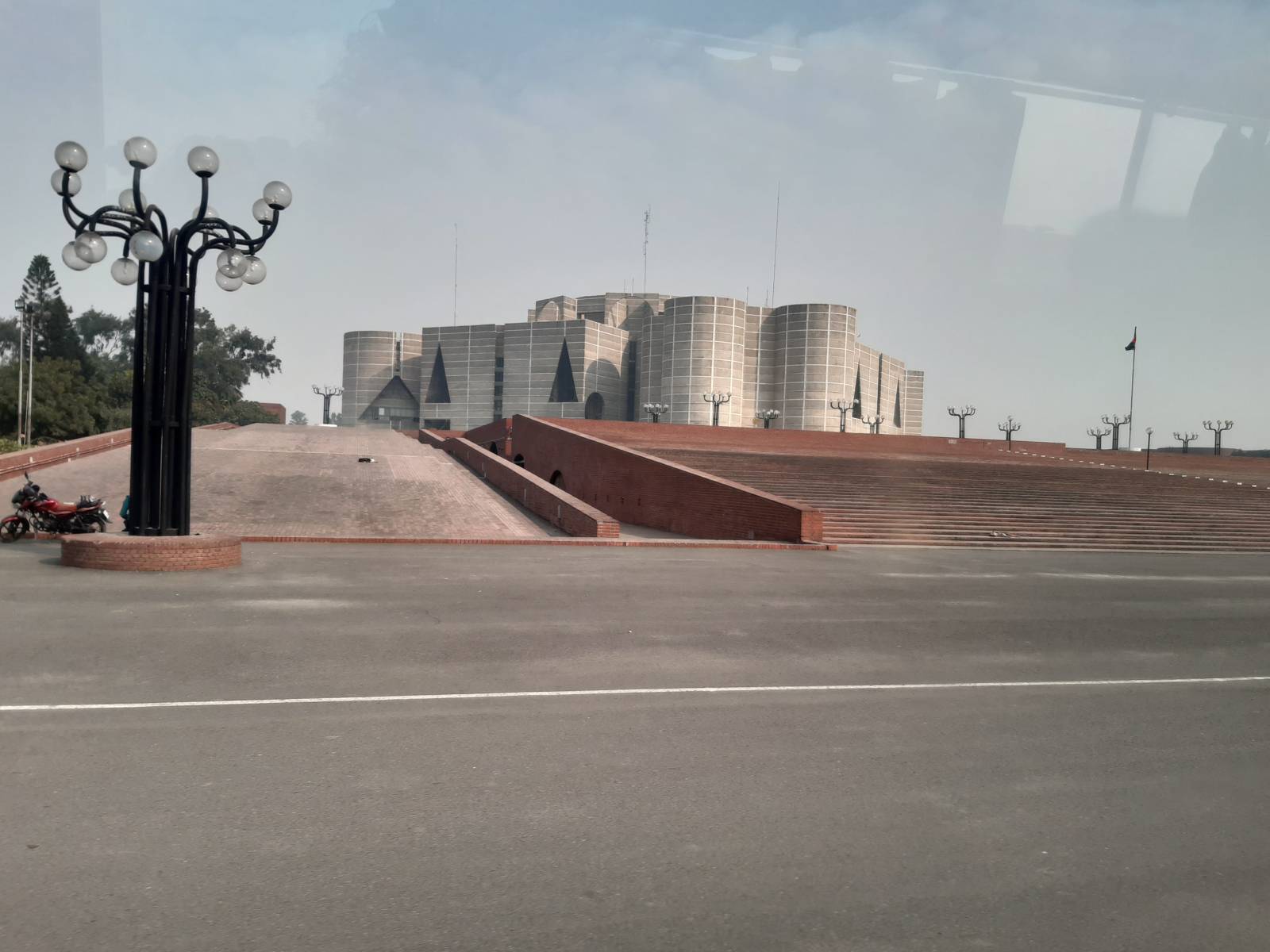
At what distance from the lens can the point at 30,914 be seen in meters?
2.90

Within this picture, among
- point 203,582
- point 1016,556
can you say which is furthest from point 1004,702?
point 1016,556

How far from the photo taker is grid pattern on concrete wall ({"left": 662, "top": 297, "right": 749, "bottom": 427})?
80625mm

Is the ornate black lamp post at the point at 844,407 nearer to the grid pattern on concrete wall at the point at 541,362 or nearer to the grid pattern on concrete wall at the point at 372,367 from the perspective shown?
the grid pattern on concrete wall at the point at 541,362

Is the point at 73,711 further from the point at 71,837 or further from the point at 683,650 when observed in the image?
the point at 683,650

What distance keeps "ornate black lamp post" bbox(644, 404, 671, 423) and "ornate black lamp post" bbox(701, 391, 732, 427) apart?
10.5 ft

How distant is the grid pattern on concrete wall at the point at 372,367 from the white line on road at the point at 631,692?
9327cm

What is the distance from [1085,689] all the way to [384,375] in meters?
94.2

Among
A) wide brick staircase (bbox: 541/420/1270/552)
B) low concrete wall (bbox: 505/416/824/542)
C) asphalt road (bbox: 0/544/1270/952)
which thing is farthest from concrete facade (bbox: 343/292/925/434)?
asphalt road (bbox: 0/544/1270/952)

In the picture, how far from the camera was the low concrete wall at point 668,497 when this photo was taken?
671 inches

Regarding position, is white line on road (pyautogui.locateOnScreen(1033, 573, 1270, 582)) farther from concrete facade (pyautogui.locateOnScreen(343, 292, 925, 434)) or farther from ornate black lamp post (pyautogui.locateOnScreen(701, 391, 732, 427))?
concrete facade (pyautogui.locateOnScreen(343, 292, 925, 434))

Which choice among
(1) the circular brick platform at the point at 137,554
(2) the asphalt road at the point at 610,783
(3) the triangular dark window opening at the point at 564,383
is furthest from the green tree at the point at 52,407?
(2) the asphalt road at the point at 610,783

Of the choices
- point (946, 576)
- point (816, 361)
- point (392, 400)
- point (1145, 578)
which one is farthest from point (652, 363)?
point (946, 576)

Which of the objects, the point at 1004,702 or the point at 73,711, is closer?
the point at 73,711

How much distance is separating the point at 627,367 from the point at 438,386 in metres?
18.3
